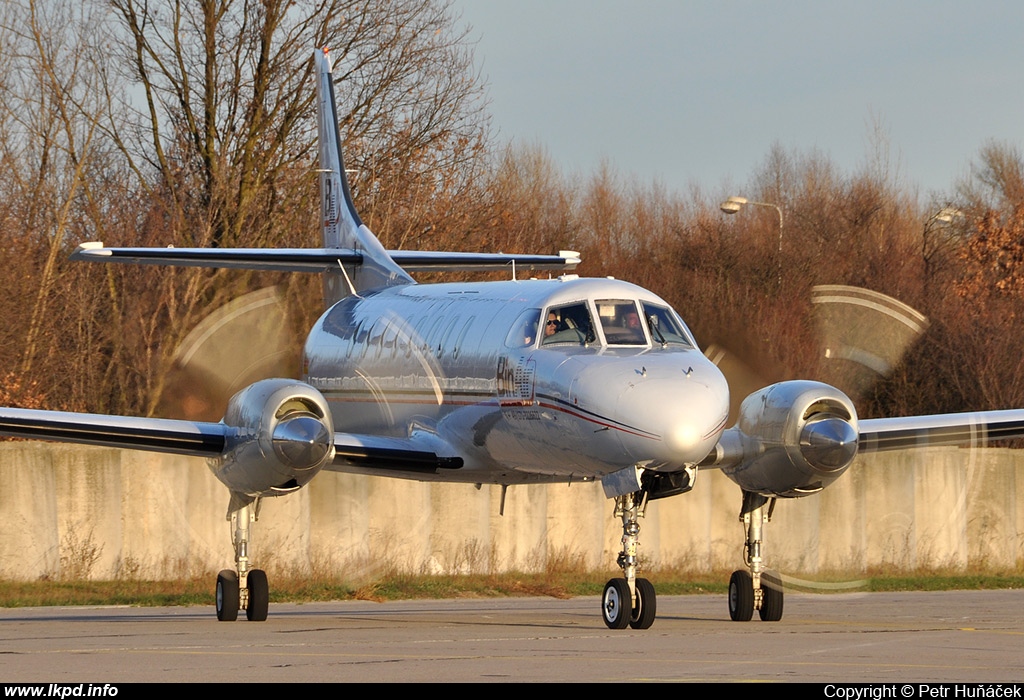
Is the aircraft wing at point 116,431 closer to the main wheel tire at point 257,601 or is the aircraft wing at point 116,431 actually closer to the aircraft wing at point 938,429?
the main wheel tire at point 257,601

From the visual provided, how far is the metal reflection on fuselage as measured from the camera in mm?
12609

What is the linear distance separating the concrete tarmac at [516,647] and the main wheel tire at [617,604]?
0.15 meters

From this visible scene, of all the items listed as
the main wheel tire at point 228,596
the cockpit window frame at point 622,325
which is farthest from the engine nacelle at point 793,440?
the main wheel tire at point 228,596

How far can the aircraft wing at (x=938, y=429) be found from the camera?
15852 mm

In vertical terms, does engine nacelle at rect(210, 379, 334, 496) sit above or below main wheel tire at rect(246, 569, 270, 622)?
above

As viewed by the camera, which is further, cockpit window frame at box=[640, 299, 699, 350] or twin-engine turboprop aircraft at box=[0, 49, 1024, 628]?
cockpit window frame at box=[640, 299, 699, 350]

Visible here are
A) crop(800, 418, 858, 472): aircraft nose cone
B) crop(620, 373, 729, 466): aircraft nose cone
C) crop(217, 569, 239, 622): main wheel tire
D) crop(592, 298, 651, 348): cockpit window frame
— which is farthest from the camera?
crop(217, 569, 239, 622): main wheel tire

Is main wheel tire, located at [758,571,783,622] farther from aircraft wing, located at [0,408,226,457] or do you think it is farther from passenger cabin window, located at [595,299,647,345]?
aircraft wing, located at [0,408,226,457]

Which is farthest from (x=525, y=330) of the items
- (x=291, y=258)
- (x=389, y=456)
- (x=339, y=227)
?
(x=339, y=227)

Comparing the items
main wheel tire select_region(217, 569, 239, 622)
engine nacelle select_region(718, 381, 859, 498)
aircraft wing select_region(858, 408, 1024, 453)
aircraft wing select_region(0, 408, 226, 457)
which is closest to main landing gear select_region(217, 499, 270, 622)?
main wheel tire select_region(217, 569, 239, 622)

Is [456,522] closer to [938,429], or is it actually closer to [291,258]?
[291,258]

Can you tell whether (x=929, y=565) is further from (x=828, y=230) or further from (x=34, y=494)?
(x=828, y=230)

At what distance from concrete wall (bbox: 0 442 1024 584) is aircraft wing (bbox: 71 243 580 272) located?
375cm
